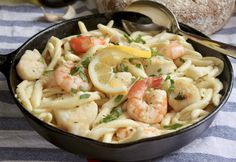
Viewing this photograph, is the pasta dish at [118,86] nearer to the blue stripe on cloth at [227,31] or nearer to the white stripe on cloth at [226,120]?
the white stripe on cloth at [226,120]

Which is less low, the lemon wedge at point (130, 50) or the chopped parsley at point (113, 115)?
the lemon wedge at point (130, 50)

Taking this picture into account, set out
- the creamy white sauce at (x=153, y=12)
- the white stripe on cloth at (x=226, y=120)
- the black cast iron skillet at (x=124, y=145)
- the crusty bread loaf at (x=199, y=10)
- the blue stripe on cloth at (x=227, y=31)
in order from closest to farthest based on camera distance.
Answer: the black cast iron skillet at (x=124, y=145) → the white stripe on cloth at (x=226, y=120) → the creamy white sauce at (x=153, y=12) → the crusty bread loaf at (x=199, y=10) → the blue stripe on cloth at (x=227, y=31)

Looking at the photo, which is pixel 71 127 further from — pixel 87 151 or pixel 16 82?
pixel 16 82

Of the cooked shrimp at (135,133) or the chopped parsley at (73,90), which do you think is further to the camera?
the chopped parsley at (73,90)

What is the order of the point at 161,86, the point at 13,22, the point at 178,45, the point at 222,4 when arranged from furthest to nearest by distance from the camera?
the point at 13,22 < the point at 222,4 < the point at 178,45 < the point at 161,86

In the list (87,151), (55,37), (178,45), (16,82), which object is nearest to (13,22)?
(55,37)

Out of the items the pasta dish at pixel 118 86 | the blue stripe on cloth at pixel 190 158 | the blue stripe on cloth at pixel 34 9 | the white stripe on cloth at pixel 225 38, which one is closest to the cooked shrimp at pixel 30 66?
the pasta dish at pixel 118 86

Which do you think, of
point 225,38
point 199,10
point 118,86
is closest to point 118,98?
point 118,86

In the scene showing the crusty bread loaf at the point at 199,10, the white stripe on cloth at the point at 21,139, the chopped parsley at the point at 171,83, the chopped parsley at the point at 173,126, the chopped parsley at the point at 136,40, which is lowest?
the white stripe on cloth at the point at 21,139
